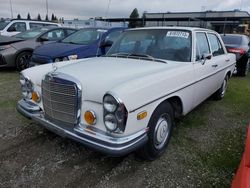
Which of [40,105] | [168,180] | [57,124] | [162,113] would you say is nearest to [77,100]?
[57,124]

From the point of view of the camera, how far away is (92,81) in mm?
2498

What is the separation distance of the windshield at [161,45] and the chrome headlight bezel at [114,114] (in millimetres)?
1433

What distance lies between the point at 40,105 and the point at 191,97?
86.8 inches

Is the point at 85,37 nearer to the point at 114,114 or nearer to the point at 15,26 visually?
the point at 114,114

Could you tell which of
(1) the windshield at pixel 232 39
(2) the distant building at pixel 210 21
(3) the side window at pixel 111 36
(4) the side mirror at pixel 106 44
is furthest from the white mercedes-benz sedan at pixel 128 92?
(2) the distant building at pixel 210 21

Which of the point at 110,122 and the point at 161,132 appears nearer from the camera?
the point at 110,122

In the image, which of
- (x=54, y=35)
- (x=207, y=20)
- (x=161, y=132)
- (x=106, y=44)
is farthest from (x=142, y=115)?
(x=207, y=20)

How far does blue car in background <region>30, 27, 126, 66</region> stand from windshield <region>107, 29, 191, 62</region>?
8.74ft

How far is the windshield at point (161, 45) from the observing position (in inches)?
138

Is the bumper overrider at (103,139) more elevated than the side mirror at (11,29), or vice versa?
the side mirror at (11,29)

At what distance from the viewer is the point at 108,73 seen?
272 cm

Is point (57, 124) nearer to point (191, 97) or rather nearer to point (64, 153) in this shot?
point (64, 153)

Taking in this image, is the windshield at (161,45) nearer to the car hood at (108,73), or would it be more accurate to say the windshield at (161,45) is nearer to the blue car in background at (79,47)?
the car hood at (108,73)

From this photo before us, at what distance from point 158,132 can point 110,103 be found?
90 cm
